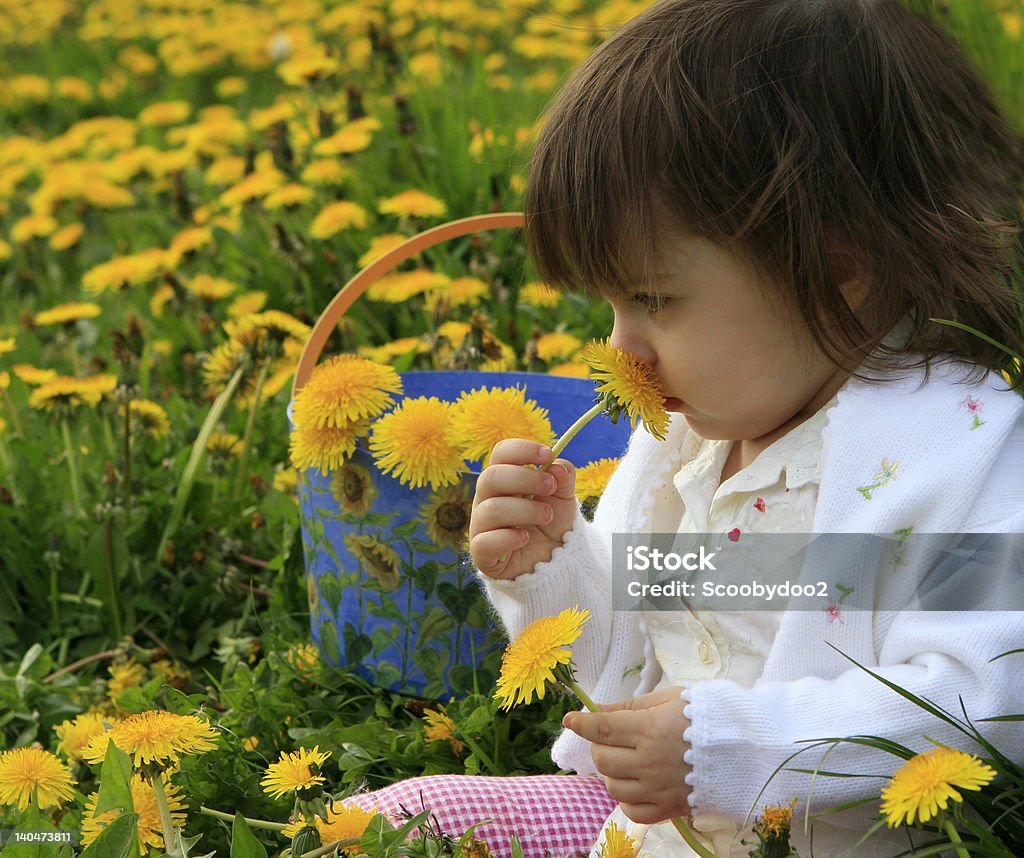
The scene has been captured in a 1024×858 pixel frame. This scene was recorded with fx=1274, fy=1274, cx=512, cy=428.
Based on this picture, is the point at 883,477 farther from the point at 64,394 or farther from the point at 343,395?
the point at 64,394

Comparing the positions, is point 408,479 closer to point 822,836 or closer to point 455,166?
point 822,836

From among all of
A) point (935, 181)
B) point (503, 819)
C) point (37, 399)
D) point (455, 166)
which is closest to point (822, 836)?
point (503, 819)

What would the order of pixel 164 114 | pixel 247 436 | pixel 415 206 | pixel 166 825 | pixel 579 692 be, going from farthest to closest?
pixel 164 114 → pixel 415 206 → pixel 247 436 → pixel 166 825 → pixel 579 692

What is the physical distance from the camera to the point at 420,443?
54.4 inches

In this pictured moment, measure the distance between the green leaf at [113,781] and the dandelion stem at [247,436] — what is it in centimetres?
78

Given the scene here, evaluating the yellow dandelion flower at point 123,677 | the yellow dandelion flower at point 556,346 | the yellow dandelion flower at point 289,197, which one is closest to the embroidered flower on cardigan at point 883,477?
the yellow dandelion flower at point 556,346

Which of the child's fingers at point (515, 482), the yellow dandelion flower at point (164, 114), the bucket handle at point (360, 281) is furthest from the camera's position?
the yellow dandelion flower at point (164, 114)

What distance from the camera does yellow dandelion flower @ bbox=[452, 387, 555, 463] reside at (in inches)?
52.9

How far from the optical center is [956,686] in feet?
3.15

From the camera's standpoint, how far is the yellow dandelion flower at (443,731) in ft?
4.61

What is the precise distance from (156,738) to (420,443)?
434mm

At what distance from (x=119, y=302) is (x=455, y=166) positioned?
0.90m

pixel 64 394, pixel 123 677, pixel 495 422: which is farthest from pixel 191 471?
pixel 495 422

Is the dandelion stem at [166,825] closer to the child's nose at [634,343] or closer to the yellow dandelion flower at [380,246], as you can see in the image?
the child's nose at [634,343]
